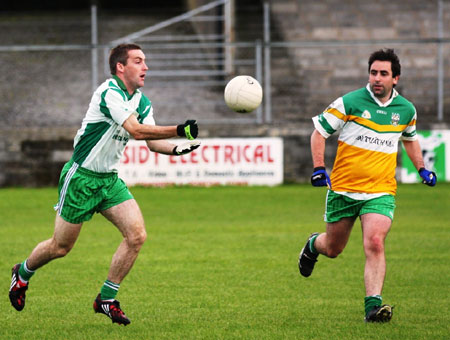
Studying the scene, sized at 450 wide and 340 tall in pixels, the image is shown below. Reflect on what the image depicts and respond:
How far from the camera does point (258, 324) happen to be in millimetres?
7004

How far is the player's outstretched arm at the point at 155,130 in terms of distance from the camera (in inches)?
252

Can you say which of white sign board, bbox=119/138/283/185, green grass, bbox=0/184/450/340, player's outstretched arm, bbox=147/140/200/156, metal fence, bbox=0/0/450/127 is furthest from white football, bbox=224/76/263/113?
metal fence, bbox=0/0/450/127

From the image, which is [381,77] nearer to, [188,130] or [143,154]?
[188,130]

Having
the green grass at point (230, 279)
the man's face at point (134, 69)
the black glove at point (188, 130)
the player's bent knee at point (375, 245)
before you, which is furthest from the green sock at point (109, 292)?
the player's bent knee at point (375, 245)

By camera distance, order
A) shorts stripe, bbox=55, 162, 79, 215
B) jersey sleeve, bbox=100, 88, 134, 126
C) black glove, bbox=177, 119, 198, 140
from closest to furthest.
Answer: black glove, bbox=177, 119, 198, 140 < jersey sleeve, bbox=100, 88, 134, 126 < shorts stripe, bbox=55, 162, 79, 215

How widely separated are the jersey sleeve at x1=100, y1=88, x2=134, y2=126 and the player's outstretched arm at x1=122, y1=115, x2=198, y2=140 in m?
0.05

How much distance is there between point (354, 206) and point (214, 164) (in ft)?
39.3

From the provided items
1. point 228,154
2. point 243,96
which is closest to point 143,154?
point 228,154

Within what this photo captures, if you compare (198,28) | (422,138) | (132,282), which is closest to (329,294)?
(132,282)

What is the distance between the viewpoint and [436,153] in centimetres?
1950

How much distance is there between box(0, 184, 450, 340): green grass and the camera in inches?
271

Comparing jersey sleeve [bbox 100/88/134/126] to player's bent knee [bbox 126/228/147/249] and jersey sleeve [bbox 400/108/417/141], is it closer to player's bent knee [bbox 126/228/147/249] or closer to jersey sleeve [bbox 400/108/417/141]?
player's bent knee [bbox 126/228/147/249]

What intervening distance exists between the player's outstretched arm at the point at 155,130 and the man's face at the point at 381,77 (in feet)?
5.48

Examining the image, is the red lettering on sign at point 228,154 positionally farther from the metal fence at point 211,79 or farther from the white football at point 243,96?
the white football at point 243,96
